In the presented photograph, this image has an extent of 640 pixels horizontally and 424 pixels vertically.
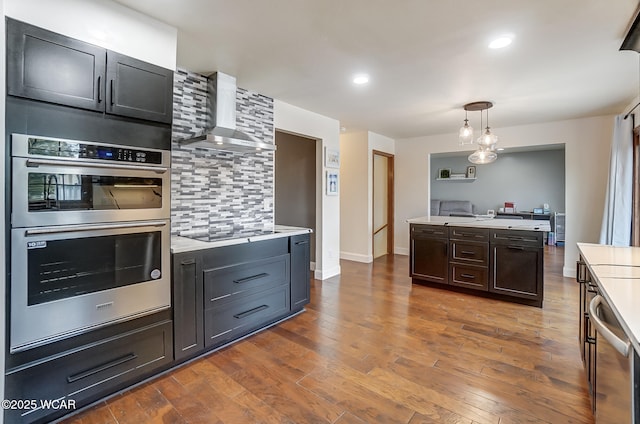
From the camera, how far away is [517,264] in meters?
3.58

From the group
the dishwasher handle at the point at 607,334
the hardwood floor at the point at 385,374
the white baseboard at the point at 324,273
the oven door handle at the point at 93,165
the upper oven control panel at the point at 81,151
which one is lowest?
the hardwood floor at the point at 385,374

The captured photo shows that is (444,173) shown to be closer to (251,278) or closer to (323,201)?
(323,201)

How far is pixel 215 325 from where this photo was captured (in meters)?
2.45

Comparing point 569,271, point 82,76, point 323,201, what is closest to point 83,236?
point 82,76

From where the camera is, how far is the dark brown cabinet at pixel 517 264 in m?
3.46

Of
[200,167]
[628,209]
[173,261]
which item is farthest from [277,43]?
[628,209]

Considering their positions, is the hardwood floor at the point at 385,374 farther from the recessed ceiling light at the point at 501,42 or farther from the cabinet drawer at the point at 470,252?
the recessed ceiling light at the point at 501,42

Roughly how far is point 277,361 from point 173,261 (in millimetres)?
1064

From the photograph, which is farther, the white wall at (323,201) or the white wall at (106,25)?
the white wall at (323,201)

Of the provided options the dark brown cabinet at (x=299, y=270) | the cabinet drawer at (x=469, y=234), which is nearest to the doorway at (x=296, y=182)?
the dark brown cabinet at (x=299, y=270)

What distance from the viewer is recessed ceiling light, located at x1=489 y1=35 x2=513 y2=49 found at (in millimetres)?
2316

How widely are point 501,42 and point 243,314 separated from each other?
9.83ft

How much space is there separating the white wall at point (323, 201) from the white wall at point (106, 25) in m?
2.19

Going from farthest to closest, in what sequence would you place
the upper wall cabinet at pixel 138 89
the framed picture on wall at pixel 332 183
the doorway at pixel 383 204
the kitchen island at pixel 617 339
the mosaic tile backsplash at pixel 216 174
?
the doorway at pixel 383 204
the framed picture on wall at pixel 332 183
the mosaic tile backsplash at pixel 216 174
the upper wall cabinet at pixel 138 89
the kitchen island at pixel 617 339
